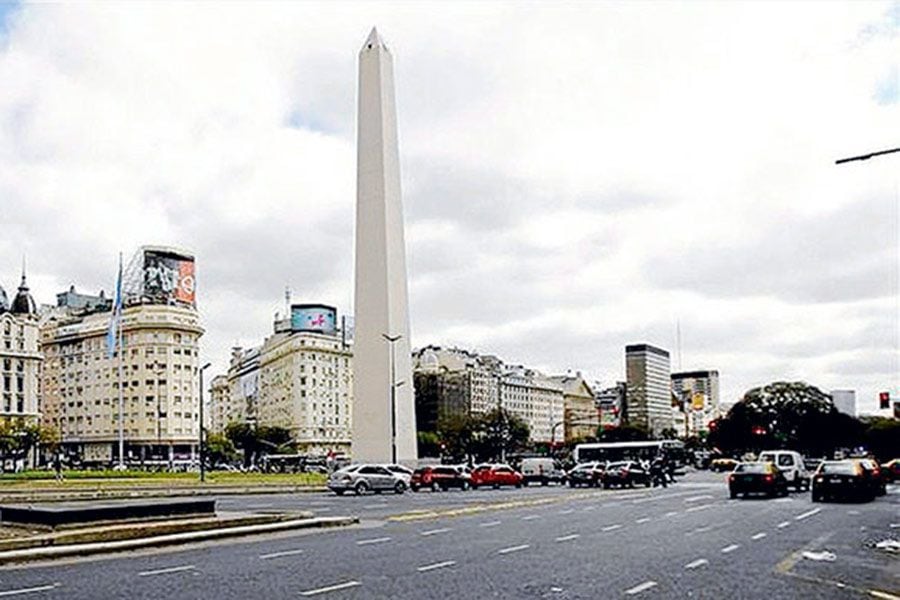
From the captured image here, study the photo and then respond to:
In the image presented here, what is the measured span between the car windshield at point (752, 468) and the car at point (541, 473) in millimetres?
26790

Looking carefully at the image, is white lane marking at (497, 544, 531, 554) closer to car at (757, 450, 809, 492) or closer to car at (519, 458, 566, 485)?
car at (757, 450, 809, 492)

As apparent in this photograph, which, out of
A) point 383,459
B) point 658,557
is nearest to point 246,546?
point 658,557

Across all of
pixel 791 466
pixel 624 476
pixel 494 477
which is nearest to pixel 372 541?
pixel 791 466

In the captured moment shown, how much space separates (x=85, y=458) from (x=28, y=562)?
15020cm

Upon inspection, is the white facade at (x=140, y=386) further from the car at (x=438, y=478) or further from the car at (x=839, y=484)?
the car at (x=839, y=484)

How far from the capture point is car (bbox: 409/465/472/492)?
202 ft

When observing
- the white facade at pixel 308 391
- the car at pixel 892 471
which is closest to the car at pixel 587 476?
the car at pixel 892 471

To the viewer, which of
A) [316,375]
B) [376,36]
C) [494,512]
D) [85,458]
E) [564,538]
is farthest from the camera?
[316,375]

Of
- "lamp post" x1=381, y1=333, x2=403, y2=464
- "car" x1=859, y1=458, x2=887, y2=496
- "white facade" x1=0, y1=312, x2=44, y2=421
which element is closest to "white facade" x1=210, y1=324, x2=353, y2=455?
"white facade" x1=0, y1=312, x2=44, y2=421

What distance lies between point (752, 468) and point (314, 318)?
13166cm

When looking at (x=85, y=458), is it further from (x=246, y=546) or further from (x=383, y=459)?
(x=246, y=546)

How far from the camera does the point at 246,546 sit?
75.0 ft

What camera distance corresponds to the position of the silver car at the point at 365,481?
5312cm

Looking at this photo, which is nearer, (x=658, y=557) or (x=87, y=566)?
(x=87, y=566)
